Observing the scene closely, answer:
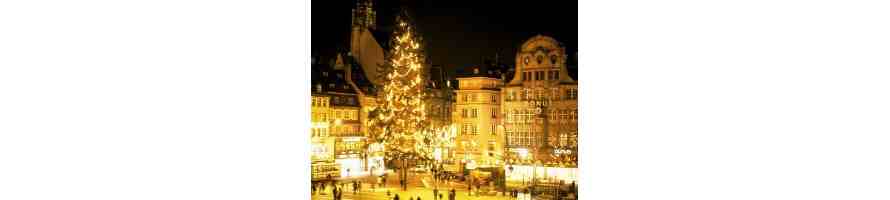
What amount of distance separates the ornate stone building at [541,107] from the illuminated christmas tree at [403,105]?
67cm

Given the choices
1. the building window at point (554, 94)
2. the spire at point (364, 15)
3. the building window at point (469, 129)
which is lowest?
the building window at point (469, 129)

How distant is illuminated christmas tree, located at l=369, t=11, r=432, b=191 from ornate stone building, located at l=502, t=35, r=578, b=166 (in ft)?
2.19

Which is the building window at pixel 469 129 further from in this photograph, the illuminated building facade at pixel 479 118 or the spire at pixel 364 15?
the spire at pixel 364 15

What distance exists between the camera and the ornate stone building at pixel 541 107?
5.36 meters

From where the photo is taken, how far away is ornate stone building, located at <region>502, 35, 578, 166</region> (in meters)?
5.36

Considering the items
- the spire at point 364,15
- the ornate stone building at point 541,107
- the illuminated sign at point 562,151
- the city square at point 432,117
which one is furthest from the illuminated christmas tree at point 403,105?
the illuminated sign at point 562,151

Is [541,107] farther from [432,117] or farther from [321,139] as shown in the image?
[321,139]

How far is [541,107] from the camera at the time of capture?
5.51m
